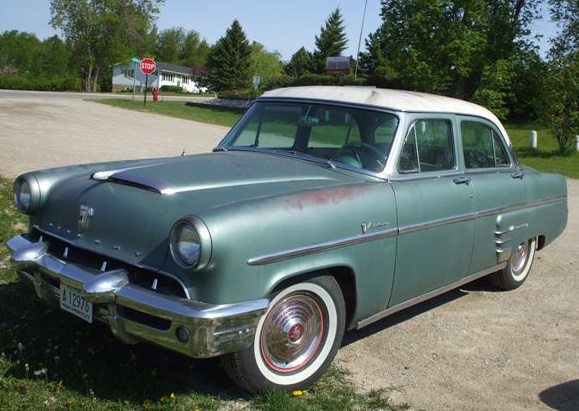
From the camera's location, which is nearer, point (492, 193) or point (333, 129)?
point (333, 129)

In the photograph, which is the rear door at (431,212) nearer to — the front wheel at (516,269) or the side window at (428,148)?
the side window at (428,148)

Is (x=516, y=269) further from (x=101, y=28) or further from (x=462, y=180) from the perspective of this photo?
(x=101, y=28)

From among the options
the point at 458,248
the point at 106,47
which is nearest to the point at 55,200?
the point at 458,248

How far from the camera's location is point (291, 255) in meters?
3.10

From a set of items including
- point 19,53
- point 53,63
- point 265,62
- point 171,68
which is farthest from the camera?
point 19,53

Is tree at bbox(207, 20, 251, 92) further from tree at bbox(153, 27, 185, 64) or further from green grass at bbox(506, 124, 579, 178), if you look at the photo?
tree at bbox(153, 27, 185, 64)

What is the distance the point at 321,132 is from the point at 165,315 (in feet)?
6.73

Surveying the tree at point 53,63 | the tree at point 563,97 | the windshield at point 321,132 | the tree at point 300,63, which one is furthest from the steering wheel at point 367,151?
the tree at point 53,63

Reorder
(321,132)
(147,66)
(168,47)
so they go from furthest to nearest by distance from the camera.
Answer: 1. (168,47)
2. (147,66)
3. (321,132)

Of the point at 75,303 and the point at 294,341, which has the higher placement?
the point at 75,303

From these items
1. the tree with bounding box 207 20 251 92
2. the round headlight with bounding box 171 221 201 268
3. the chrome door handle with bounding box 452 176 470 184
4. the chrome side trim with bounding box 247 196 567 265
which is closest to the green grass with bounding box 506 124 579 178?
Result: the chrome side trim with bounding box 247 196 567 265

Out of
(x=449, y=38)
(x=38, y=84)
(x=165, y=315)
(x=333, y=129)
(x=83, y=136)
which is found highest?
(x=449, y=38)

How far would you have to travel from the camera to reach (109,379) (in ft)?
10.8

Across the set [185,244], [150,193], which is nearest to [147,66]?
[150,193]
